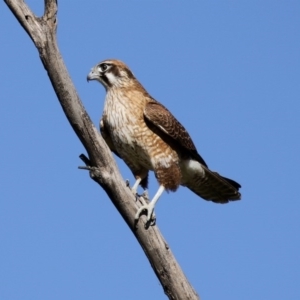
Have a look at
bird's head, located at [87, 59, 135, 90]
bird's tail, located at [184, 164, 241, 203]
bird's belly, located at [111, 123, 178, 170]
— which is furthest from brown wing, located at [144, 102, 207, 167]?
bird's head, located at [87, 59, 135, 90]

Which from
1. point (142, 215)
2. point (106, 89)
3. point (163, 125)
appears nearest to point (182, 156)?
point (163, 125)

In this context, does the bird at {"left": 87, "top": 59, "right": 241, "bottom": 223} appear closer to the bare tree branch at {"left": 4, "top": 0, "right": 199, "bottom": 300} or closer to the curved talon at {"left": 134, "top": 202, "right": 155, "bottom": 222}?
the curved talon at {"left": 134, "top": 202, "right": 155, "bottom": 222}

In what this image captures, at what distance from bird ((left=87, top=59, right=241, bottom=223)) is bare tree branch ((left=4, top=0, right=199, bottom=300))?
854 millimetres

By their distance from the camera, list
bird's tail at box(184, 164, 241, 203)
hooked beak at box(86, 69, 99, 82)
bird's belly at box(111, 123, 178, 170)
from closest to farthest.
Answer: bird's belly at box(111, 123, 178, 170), hooked beak at box(86, 69, 99, 82), bird's tail at box(184, 164, 241, 203)

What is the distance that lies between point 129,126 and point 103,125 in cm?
32

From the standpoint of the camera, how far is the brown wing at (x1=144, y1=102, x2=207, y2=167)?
277 inches

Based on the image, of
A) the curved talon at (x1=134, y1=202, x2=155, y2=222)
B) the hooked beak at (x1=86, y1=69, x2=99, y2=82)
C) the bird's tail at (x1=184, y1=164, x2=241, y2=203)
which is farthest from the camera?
the bird's tail at (x1=184, y1=164, x2=241, y2=203)

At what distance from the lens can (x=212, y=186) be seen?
7629 mm

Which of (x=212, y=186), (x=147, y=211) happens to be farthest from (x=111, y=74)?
(x=147, y=211)

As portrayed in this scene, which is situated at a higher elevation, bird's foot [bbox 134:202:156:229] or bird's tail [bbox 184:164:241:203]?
bird's tail [bbox 184:164:241:203]

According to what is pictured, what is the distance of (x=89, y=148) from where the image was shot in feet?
18.3

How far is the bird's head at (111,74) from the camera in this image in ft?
23.8

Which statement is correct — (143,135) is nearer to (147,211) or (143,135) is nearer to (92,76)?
(92,76)

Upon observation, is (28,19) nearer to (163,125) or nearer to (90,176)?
(90,176)
